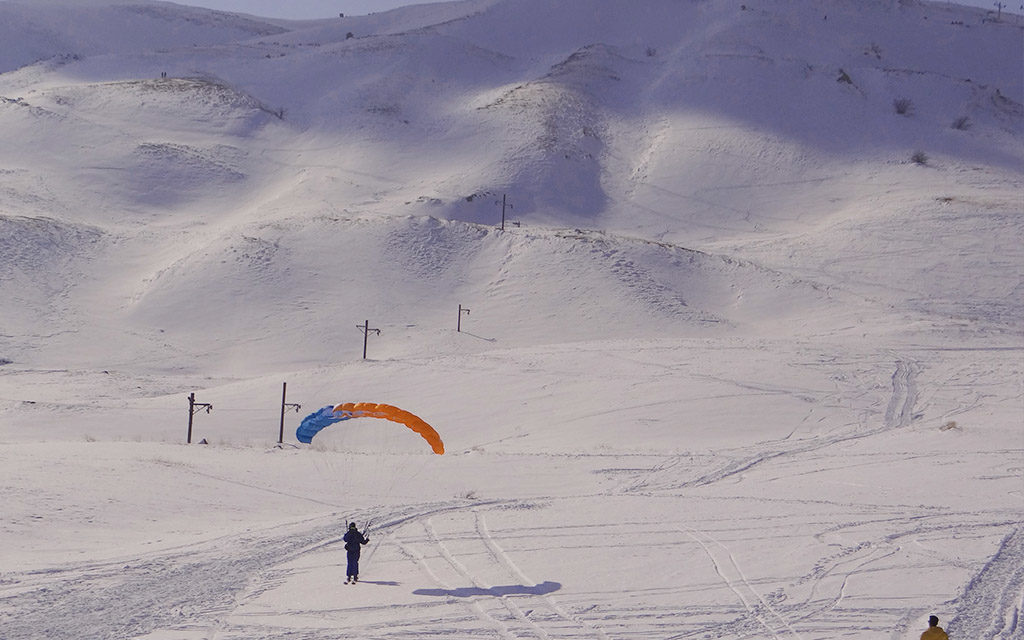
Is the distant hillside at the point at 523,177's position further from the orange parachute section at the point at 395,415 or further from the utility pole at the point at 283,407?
the orange parachute section at the point at 395,415

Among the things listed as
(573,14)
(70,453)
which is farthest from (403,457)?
(573,14)

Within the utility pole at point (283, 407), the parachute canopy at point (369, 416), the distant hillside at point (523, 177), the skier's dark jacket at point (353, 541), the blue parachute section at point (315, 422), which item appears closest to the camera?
the skier's dark jacket at point (353, 541)

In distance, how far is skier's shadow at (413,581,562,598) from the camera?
49.8 feet

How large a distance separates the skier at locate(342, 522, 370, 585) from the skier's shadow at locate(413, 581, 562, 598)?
1089 mm

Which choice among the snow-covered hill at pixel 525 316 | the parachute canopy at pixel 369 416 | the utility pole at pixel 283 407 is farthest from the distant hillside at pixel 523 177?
the parachute canopy at pixel 369 416

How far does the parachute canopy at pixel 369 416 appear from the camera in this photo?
83.6 feet

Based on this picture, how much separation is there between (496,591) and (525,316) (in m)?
38.8

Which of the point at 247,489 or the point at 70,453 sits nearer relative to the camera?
the point at 247,489

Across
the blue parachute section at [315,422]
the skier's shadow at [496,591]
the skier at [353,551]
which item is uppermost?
the blue parachute section at [315,422]

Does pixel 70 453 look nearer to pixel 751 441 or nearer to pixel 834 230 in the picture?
pixel 751 441

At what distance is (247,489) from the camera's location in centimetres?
2386

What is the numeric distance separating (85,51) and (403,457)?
4198 inches

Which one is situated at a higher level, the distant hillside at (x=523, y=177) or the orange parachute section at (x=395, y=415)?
the distant hillside at (x=523, y=177)

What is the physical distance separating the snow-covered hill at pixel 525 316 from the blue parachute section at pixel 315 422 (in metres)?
0.97
